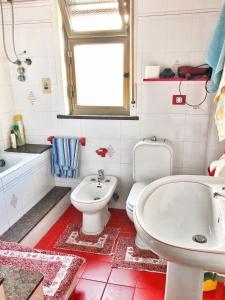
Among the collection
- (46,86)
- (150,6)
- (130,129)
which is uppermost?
(150,6)

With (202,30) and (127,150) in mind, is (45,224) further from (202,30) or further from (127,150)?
(202,30)

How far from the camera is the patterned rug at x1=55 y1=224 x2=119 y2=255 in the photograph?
6.84ft

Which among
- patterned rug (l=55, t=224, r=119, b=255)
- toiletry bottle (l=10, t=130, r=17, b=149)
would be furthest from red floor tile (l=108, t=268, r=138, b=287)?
toiletry bottle (l=10, t=130, r=17, b=149)

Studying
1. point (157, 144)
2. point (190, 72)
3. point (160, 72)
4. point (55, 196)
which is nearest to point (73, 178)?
point (55, 196)

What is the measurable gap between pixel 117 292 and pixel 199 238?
85 centimetres

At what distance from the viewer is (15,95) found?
8.57 feet

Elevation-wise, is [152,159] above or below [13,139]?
below

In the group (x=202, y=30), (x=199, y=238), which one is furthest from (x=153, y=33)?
(x=199, y=238)

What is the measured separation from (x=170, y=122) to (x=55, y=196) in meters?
1.39

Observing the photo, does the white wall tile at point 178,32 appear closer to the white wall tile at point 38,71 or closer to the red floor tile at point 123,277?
the white wall tile at point 38,71

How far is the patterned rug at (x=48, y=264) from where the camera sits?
1.41 m

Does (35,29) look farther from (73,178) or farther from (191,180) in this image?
(191,180)

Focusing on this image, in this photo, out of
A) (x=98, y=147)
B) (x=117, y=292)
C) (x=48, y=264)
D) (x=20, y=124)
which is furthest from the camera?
(x=20, y=124)

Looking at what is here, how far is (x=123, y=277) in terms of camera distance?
1.79m
